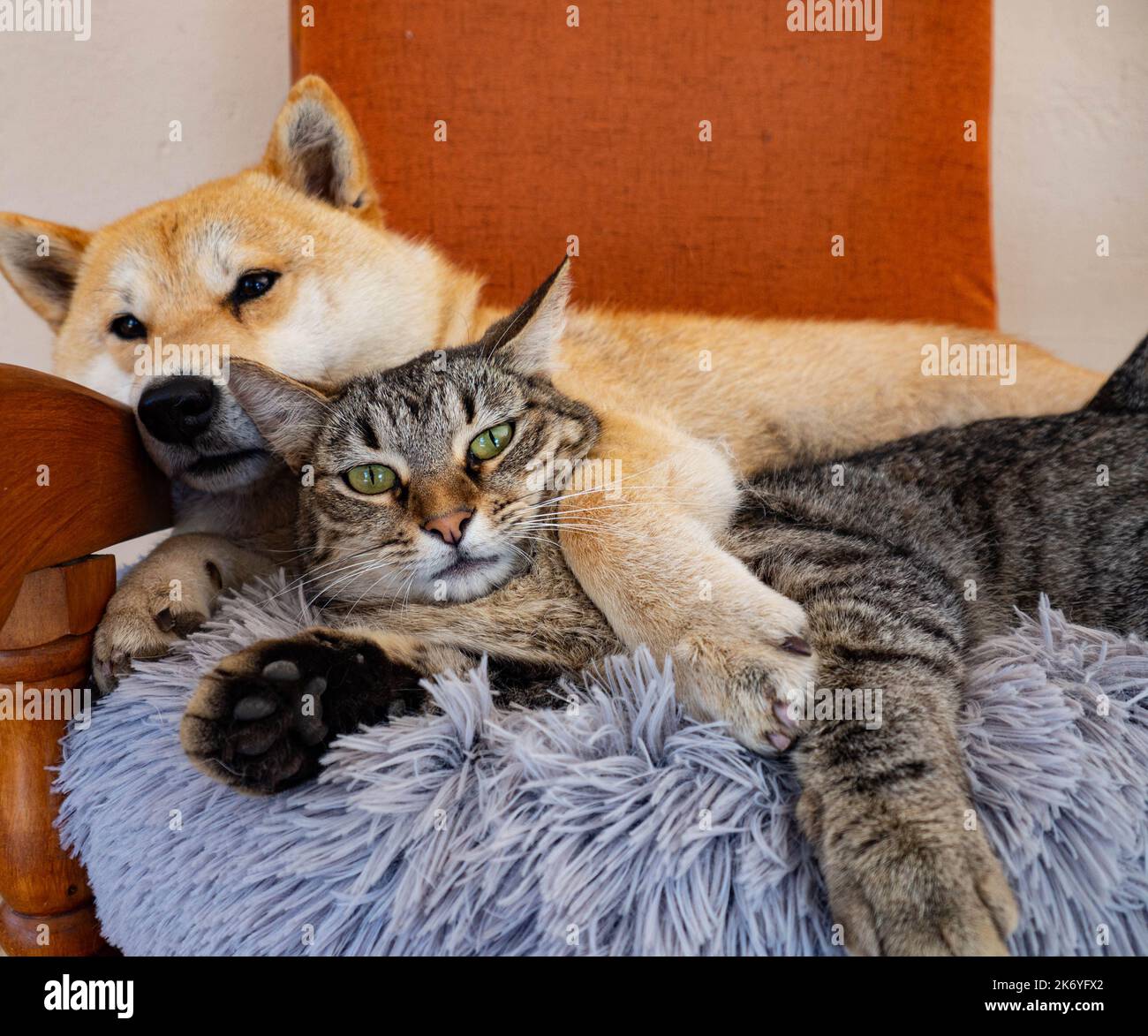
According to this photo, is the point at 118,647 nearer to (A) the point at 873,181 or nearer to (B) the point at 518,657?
A: (B) the point at 518,657

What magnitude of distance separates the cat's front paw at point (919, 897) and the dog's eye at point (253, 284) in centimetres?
97

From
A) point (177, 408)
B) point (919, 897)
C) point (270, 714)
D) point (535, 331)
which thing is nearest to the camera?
point (919, 897)

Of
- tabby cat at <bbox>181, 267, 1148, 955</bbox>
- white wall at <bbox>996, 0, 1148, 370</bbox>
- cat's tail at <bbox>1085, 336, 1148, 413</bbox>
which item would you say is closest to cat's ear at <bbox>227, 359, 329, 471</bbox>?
tabby cat at <bbox>181, 267, 1148, 955</bbox>

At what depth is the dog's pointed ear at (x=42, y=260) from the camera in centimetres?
116

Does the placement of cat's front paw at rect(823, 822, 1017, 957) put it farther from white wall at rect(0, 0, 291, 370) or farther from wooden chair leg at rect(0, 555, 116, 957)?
white wall at rect(0, 0, 291, 370)

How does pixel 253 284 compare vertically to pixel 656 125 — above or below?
below

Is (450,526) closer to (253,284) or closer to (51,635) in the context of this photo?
(51,635)

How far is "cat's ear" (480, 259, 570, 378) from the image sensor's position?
3.34 feet

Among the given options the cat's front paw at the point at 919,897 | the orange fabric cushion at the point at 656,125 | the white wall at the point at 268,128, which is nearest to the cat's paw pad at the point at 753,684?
the cat's front paw at the point at 919,897

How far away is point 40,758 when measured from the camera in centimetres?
81

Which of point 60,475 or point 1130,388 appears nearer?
point 60,475

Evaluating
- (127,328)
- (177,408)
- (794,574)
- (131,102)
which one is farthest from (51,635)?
(131,102)

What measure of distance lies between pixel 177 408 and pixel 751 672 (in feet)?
2.20

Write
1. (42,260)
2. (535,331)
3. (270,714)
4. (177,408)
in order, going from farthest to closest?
(42,260) → (535,331) → (177,408) → (270,714)
